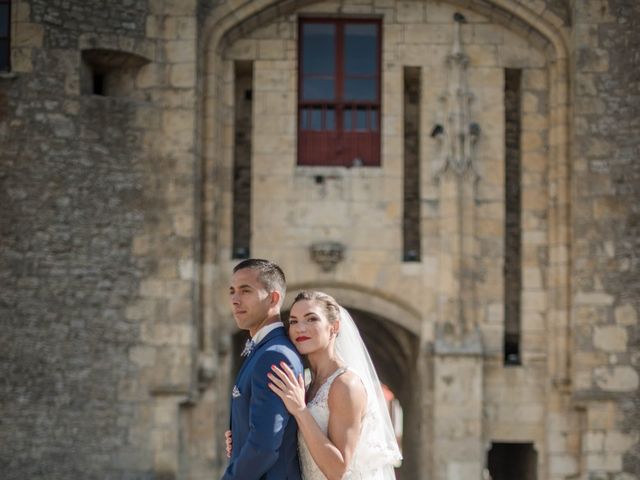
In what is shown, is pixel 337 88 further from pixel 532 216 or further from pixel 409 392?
pixel 409 392

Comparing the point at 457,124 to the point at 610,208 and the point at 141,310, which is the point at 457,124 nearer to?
the point at 610,208

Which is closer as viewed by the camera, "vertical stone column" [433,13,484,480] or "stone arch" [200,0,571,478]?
"vertical stone column" [433,13,484,480]

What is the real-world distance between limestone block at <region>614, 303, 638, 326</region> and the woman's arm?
8.91 metres

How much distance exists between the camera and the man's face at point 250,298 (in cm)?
507

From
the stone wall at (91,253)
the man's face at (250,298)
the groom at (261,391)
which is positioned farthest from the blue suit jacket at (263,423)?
the stone wall at (91,253)

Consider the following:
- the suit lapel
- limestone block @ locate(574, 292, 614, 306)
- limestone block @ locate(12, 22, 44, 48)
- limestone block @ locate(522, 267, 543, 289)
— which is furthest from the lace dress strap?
limestone block @ locate(522, 267, 543, 289)

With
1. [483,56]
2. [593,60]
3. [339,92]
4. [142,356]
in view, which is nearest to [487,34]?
[483,56]

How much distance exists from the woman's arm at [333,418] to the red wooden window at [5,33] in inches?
375

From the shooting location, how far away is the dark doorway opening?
14.2m

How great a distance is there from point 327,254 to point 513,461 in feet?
12.4

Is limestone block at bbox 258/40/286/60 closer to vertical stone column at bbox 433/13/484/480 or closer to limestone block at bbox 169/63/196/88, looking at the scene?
limestone block at bbox 169/63/196/88

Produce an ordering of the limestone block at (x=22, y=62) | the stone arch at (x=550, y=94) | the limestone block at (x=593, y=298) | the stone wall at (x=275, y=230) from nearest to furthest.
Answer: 1. the stone wall at (x=275, y=230)
2. the limestone block at (x=22, y=62)
3. the limestone block at (x=593, y=298)
4. the stone arch at (x=550, y=94)

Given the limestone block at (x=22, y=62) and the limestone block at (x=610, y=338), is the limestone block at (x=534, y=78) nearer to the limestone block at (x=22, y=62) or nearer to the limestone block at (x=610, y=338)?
the limestone block at (x=610, y=338)

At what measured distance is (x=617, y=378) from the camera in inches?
523
